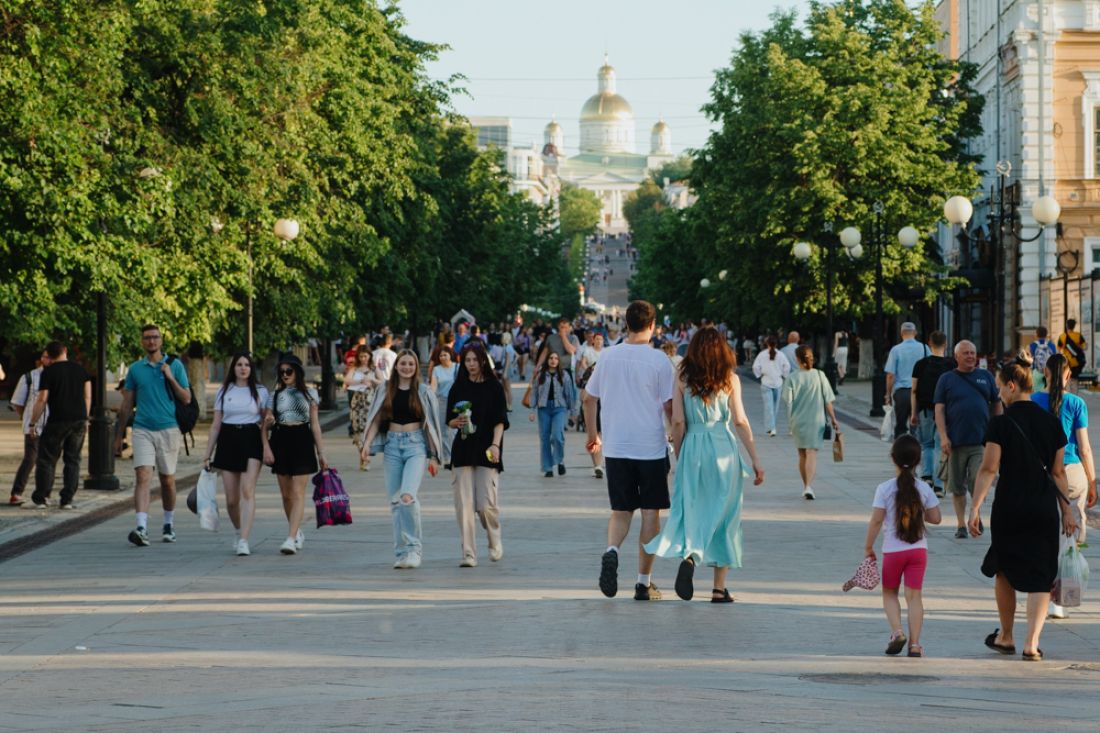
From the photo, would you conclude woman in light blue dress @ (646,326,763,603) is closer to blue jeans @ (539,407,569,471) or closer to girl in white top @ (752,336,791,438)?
blue jeans @ (539,407,569,471)

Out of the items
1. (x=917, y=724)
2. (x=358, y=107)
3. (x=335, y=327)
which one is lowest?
(x=917, y=724)

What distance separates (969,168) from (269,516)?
3930 centimetres

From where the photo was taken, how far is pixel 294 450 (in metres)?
15.3

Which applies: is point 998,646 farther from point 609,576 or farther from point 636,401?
point 636,401

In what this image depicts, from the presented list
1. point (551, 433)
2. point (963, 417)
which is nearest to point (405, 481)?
point (963, 417)

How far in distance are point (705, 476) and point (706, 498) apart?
0.14m

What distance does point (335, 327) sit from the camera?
38.6m

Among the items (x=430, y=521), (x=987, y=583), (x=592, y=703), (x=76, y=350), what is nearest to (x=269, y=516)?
(x=430, y=521)

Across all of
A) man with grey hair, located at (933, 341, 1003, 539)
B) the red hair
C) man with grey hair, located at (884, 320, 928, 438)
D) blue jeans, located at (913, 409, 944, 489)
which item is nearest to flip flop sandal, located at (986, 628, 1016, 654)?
the red hair

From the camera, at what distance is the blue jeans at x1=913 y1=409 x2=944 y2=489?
20.0 meters

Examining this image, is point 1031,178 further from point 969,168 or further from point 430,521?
point 430,521

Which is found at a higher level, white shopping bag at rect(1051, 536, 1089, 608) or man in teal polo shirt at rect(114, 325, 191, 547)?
man in teal polo shirt at rect(114, 325, 191, 547)

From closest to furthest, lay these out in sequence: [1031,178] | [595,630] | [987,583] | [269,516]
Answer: [595,630] < [987,583] < [269,516] < [1031,178]

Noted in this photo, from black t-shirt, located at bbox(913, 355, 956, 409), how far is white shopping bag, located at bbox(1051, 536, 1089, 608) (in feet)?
27.1
